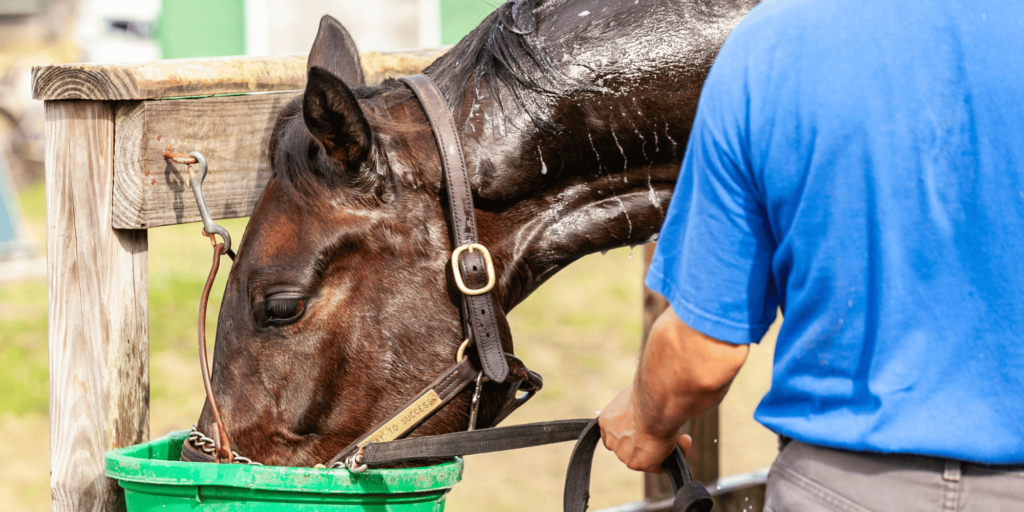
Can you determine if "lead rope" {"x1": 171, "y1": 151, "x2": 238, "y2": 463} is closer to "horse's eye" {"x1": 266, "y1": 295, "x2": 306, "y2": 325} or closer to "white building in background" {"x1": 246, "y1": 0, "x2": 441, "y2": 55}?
"horse's eye" {"x1": 266, "y1": 295, "x2": 306, "y2": 325}

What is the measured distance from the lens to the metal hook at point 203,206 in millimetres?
1842

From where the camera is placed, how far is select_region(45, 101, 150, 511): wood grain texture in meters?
1.84

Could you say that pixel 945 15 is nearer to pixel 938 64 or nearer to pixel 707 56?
pixel 938 64

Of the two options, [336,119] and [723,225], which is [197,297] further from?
[723,225]

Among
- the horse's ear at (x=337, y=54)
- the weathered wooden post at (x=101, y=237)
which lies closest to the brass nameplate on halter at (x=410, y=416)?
the weathered wooden post at (x=101, y=237)

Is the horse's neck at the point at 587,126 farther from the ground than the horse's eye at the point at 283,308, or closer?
farther from the ground

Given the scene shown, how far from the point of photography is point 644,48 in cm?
181

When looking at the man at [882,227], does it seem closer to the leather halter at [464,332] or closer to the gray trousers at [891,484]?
the gray trousers at [891,484]

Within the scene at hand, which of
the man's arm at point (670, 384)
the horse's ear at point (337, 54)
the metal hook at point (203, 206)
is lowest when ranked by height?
the man's arm at point (670, 384)

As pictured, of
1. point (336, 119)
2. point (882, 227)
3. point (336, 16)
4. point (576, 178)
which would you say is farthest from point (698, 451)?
point (336, 16)

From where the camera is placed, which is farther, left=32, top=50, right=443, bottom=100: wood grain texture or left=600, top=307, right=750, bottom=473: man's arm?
left=32, top=50, right=443, bottom=100: wood grain texture

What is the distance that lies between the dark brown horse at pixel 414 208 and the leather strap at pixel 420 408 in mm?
25

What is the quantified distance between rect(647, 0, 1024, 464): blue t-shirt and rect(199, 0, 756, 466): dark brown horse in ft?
2.08

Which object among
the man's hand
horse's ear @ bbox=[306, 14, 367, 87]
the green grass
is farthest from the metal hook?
the green grass
